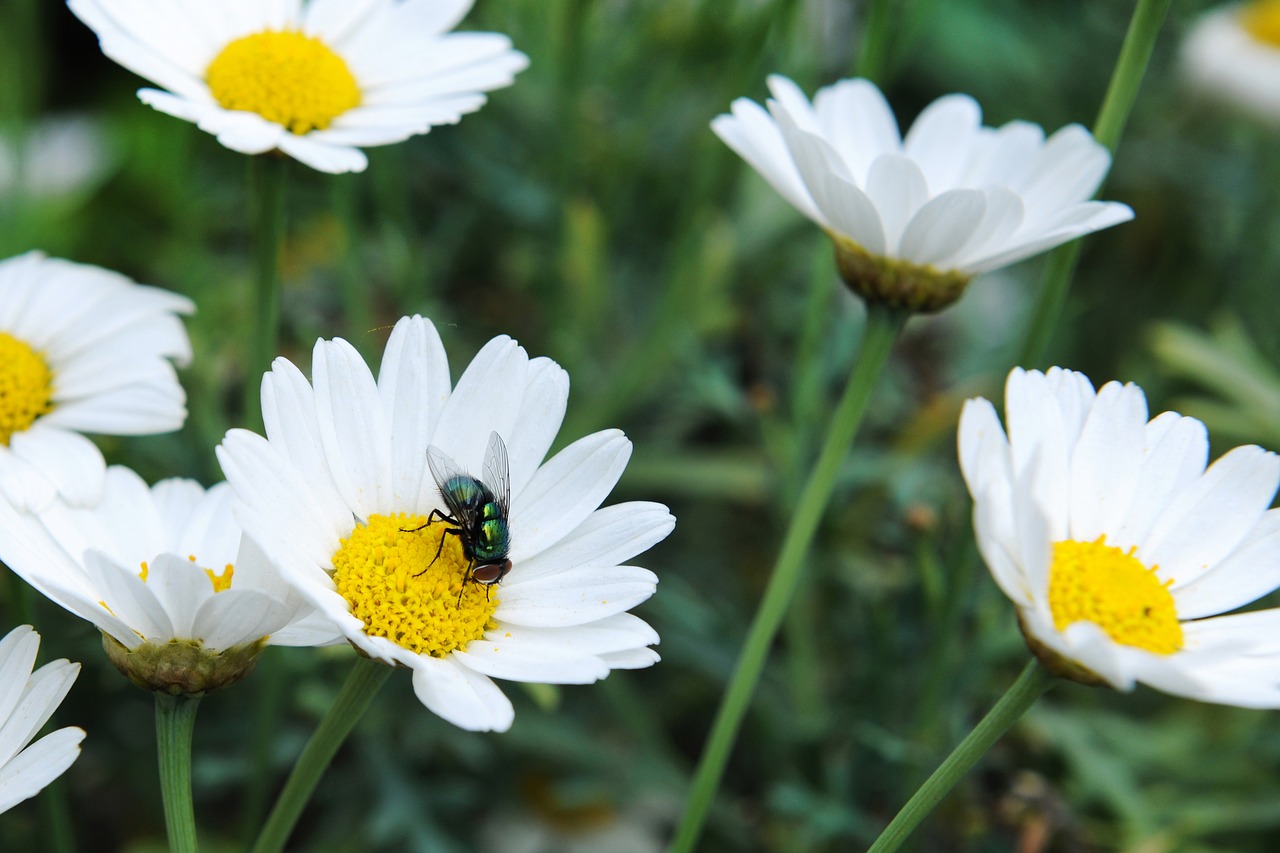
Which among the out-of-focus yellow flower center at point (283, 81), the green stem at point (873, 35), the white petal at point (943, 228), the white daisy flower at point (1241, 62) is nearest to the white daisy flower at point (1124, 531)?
the white petal at point (943, 228)

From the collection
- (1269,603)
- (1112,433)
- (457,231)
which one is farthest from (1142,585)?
(457,231)

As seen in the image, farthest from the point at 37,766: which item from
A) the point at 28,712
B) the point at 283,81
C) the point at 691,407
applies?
the point at 691,407

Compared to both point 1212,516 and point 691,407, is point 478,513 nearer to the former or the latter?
point 1212,516

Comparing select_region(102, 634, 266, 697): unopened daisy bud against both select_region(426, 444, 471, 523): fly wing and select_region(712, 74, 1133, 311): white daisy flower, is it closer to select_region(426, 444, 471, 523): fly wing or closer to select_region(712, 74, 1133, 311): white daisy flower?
select_region(426, 444, 471, 523): fly wing

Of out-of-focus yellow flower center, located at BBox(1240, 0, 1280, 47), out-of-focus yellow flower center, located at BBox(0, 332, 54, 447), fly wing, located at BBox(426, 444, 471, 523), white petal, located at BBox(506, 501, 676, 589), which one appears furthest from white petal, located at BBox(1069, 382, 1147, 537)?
out-of-focus yellow flower center, located at BBox(1240, 0, 1280, 47)

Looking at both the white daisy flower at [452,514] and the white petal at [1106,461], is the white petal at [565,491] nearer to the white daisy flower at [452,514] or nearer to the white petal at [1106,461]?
the white daisy flower at [452,514]
